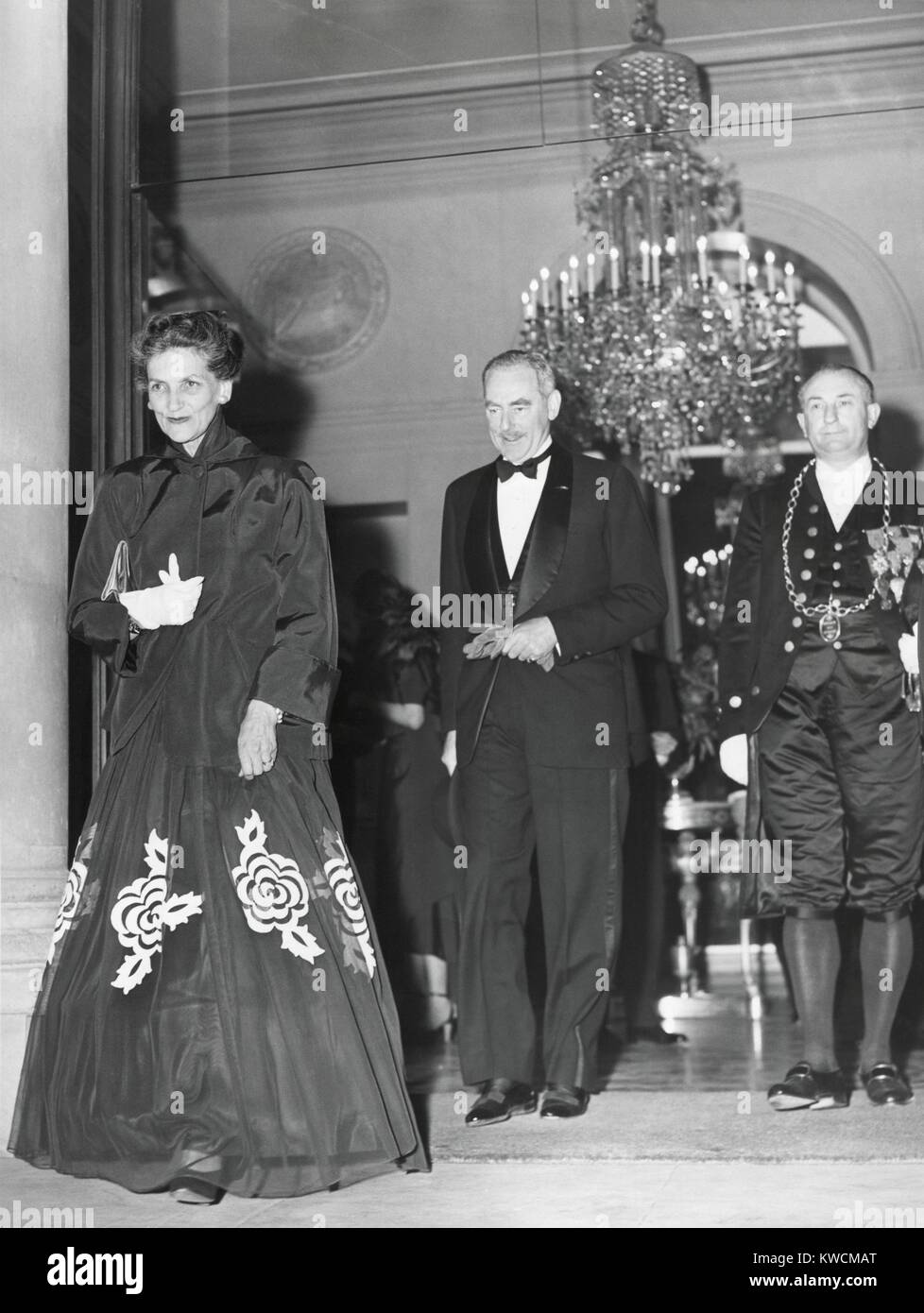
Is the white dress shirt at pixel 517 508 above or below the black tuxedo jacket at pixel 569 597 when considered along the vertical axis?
above

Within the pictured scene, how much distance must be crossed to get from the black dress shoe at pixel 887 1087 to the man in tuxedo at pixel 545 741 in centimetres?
60

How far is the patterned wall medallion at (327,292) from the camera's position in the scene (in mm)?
8414

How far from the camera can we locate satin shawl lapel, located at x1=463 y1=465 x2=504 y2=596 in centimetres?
366

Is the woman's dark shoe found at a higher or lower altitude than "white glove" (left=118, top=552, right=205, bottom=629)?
lower

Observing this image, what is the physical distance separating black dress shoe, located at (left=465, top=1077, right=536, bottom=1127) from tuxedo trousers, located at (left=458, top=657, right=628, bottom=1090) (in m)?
0.03

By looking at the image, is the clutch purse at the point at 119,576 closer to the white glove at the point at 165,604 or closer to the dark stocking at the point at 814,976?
the white glove at the point at 165,604

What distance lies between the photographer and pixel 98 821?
2.89m

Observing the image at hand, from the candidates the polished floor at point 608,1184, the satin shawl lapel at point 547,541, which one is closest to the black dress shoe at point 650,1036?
the polished floor at point 608,1184

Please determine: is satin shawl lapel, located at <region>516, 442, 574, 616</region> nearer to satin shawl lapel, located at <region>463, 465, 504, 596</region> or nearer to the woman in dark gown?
satin shawl lapel, located at <region>463, 465, 504, 596</region>

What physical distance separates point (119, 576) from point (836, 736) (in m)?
1.63

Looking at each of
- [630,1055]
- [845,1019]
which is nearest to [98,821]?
[630,1055]
